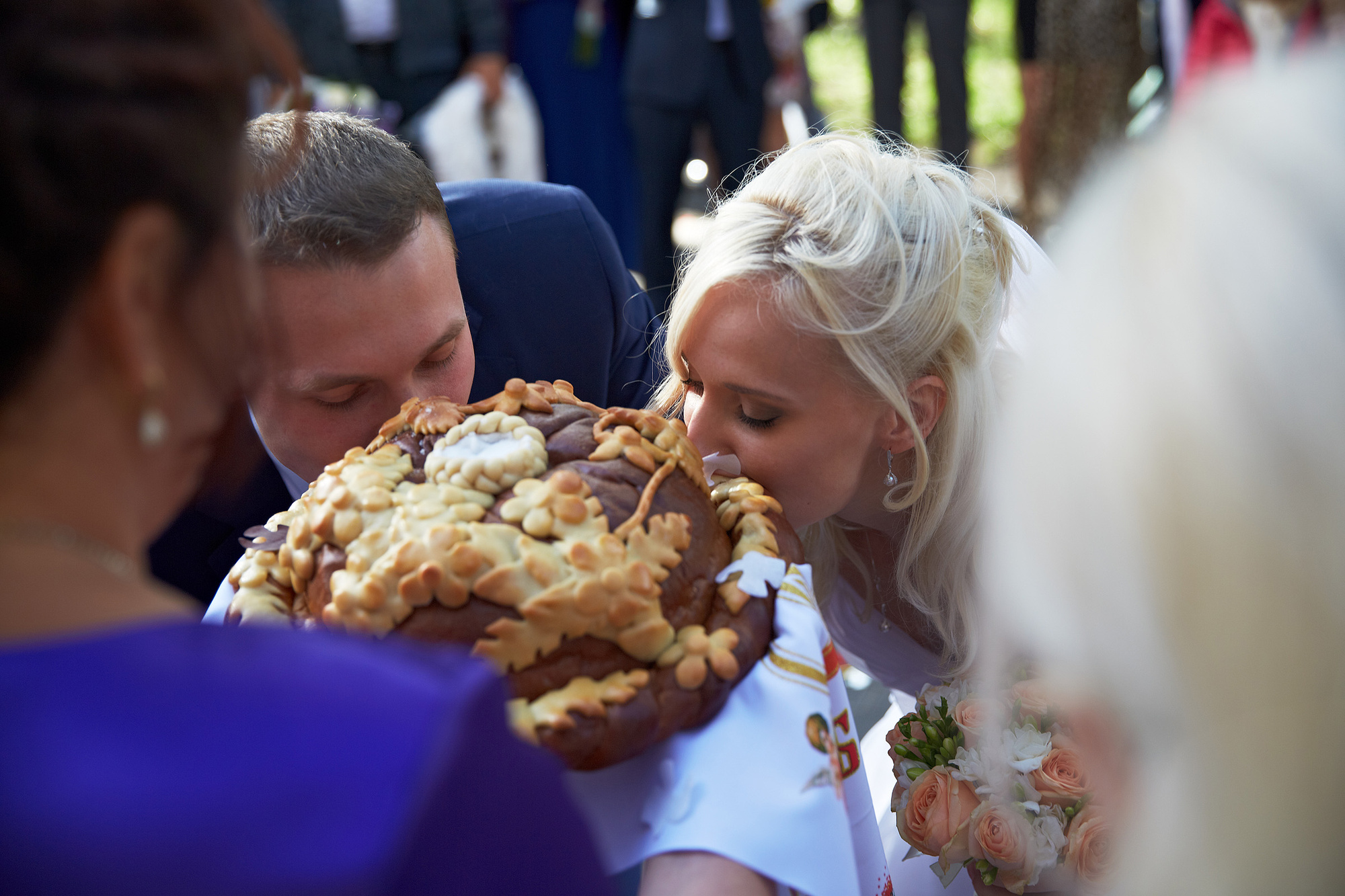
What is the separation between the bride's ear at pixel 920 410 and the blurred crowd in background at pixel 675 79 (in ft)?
8.01

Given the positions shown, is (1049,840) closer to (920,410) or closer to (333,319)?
(920,410)

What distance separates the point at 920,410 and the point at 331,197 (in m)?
0.94

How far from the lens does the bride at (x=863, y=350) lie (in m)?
1.37

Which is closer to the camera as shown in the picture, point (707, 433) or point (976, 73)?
point (707, 433)

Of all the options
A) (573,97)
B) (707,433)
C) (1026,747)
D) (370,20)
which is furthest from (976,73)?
(1026,747)

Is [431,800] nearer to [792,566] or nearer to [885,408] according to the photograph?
[792,566]

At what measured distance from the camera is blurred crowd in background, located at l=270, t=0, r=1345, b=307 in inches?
A: 157

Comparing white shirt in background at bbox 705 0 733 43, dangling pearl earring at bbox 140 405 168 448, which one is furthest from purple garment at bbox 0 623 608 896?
white shirt in background at bbox 705 0 733 43

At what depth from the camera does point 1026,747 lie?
49.3 inches

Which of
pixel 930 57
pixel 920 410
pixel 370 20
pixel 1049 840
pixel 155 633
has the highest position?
pixel 370 20

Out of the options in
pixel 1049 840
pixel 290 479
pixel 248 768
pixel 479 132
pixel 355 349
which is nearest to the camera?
pixel 248 768

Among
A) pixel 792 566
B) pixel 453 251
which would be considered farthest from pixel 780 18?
pixel 792 566

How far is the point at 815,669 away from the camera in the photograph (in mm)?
934

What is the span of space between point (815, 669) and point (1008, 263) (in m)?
0.92
